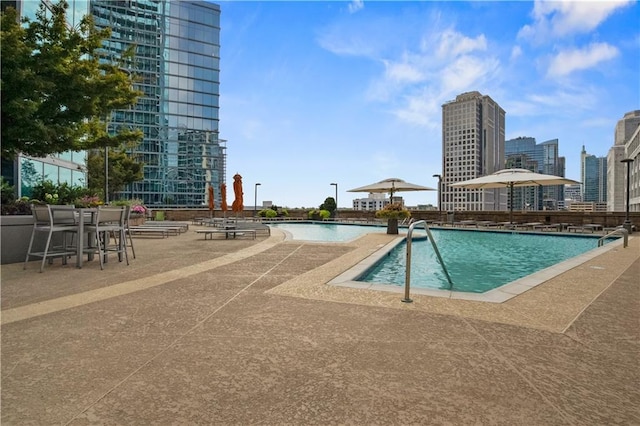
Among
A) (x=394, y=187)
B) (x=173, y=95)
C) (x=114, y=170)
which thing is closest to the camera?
(x=394, y=187)

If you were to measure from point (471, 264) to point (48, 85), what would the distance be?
10.3 m

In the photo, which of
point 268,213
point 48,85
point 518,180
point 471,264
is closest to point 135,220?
point 48,85

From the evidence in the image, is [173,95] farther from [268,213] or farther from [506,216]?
[506,216]

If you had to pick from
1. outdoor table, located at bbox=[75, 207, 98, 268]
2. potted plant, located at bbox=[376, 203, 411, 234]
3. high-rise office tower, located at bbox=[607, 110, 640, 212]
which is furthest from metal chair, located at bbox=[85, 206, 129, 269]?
high-rise office tower, located at bbox=[607, 110, 640, 212]

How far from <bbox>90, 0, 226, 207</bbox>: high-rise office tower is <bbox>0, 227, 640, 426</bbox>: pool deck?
54064mm

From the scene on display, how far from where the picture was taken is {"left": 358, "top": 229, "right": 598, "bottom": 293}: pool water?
21.5ft

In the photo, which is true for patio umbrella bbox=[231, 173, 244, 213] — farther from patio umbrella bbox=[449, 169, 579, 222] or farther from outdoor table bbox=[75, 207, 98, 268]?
patio umbrella bbox=[449, 169, 579, 222]

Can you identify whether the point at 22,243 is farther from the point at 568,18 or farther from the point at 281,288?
the point at 568,18

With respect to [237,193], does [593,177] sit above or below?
above

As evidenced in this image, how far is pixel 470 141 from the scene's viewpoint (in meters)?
113

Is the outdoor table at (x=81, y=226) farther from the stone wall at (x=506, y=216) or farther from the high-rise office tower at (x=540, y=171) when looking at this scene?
the high-rise office tower at (x=540, y=171)

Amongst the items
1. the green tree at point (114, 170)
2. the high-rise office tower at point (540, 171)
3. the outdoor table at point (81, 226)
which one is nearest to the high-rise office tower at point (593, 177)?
the high-rise office tower at point (540, 171)

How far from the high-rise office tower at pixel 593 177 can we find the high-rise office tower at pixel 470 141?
86.5 m

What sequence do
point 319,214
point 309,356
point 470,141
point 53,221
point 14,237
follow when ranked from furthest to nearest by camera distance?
1. point 470,141
2. point 319,214
3. point 14,237
4. point 53,221
5. point 309,356
